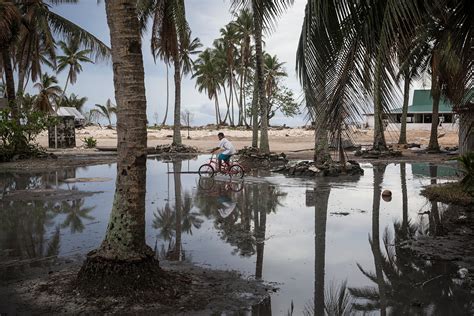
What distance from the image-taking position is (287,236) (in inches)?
330

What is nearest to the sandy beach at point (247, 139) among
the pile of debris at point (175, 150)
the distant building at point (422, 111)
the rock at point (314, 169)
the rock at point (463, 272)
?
the distant building at point (422, 111)

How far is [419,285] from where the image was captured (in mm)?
5777

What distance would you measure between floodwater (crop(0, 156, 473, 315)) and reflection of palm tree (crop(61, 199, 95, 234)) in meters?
0.02

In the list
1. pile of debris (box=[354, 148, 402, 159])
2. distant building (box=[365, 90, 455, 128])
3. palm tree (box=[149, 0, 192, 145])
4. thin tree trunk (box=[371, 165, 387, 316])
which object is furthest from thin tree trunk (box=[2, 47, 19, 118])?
distant building (box=[365, 90, 455, 128])

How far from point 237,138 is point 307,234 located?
41.5 metres

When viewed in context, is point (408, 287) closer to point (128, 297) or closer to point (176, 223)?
point (128, 297)

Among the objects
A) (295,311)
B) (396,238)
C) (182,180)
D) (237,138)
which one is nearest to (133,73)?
(295,311)

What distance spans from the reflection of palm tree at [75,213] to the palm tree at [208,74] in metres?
58.6

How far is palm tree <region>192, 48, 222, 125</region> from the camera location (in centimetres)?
6948

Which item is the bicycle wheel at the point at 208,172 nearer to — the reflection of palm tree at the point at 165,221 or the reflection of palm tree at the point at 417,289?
the reflection of palm tree at the point at 165,221

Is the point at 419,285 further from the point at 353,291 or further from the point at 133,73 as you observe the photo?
the point at 133,73

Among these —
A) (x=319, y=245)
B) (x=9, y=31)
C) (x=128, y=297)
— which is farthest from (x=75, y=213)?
(x=9, y=31)

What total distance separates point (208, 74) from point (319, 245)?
211ft

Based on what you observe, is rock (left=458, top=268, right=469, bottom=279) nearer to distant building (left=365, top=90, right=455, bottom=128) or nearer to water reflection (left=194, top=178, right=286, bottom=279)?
water reflection (left=194, top=178, right=286, bottom=279)
